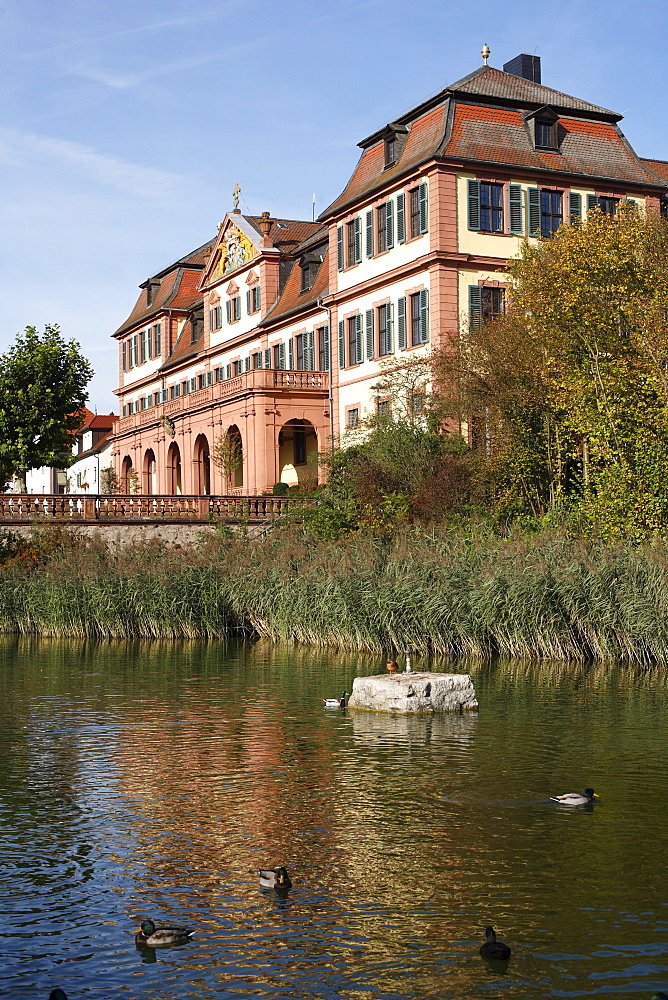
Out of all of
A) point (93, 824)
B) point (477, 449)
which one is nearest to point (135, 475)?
point (477, 449)

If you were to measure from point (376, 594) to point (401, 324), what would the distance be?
1831cm

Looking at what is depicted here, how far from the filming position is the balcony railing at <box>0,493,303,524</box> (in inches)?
1475

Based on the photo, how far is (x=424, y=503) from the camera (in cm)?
3012

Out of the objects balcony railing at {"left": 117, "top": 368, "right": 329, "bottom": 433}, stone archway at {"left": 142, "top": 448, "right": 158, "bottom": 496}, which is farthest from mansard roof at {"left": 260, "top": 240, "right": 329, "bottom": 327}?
stone archway at {"left": 142, "top": 448, "right": 158, "bottom": 496}

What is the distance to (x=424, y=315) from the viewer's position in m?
37.1

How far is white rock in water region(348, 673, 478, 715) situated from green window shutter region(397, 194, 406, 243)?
2551 cm

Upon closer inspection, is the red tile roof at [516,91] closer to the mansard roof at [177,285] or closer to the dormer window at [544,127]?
the dormer window at [544,127]

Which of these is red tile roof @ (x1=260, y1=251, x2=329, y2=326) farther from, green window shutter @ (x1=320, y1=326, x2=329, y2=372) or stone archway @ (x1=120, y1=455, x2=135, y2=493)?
stone archway @ (x1=120, y1=455, x2=135, y2=493)

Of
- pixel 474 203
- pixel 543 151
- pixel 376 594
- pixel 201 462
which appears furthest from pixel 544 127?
pixel 376 594

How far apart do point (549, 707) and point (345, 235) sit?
29.9m

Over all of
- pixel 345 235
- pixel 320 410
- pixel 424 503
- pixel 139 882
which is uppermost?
pixel 345 235

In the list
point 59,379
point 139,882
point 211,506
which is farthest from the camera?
point 59,379

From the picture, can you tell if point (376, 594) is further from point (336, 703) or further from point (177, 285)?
point (177, 285)

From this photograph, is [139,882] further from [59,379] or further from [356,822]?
[59,379]
